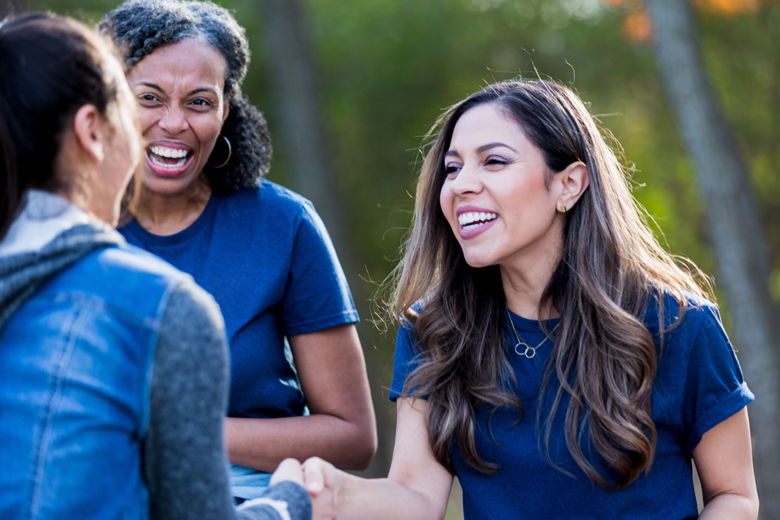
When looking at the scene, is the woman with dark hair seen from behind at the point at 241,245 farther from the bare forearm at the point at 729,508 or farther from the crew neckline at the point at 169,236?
the bare forearm at the point at 729,508

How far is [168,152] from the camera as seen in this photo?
229 centimetres

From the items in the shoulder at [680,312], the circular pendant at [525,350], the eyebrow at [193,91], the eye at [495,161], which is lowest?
the circular pendant at [525,350]

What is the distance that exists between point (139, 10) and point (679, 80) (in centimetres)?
426

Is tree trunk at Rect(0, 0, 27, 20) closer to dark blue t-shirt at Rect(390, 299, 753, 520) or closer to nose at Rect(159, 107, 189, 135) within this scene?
nose at Rect(159, 107, 189, 135)

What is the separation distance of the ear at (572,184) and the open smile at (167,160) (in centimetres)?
104

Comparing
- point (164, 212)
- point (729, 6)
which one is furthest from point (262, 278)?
point (729, 6)

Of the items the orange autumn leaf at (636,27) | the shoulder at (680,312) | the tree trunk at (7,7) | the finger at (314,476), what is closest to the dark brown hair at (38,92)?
the finger at (314,476)

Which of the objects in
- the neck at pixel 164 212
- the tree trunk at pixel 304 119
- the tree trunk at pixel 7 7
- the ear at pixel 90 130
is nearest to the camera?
the ear at pixel 90 130

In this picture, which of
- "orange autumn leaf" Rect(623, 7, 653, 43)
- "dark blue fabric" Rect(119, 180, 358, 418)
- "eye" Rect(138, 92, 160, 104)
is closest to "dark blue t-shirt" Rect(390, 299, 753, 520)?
"dark blue fabric" Rect(119, 180, 358, 418)

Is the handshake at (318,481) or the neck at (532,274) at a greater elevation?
the neck at (532,274)

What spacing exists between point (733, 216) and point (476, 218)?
3891 mm

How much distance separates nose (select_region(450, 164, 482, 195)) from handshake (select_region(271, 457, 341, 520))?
2.61ft

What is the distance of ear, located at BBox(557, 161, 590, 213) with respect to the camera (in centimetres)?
228

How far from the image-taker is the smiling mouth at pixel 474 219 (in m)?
2.21
